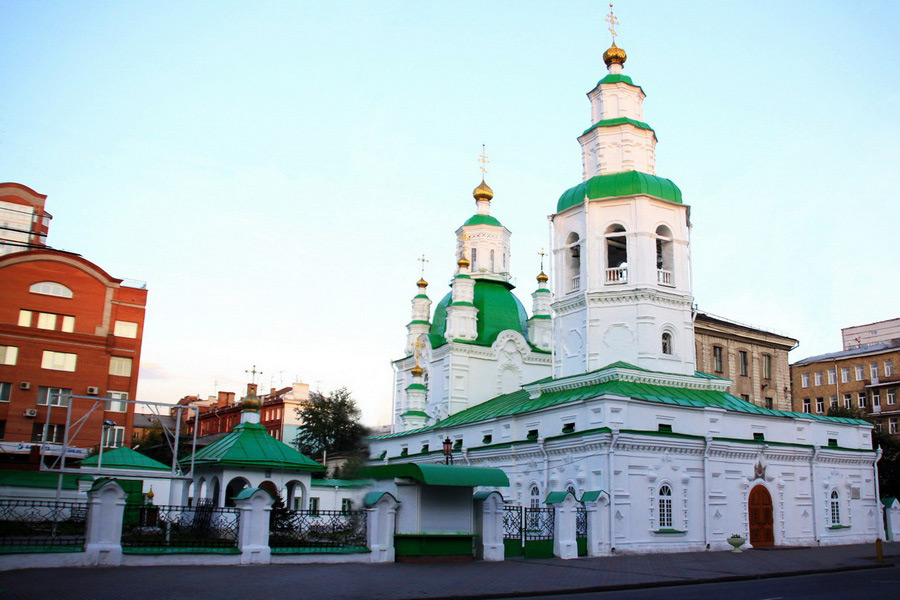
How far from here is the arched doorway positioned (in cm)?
2870

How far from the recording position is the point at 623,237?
32.6m

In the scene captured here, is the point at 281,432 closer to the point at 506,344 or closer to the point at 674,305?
the point at 506,344

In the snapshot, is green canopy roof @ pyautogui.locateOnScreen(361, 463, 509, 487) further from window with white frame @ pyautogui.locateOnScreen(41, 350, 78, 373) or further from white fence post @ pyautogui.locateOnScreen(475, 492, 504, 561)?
window with white frame @ pyautogui.locateOnScreen(41, 350, 78, 373)

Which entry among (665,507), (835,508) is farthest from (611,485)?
(835,508)

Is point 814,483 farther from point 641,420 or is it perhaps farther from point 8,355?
point 8,355

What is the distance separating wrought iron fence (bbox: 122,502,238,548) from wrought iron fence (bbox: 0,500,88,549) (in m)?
1.19

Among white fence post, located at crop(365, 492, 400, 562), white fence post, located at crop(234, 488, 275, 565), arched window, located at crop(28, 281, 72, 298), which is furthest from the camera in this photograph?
arched window, located at crop(28, 281, 72, 298)

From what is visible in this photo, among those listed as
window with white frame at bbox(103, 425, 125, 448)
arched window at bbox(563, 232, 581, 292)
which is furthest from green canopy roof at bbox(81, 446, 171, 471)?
arched window at bbox(563, 232, 581, 292)

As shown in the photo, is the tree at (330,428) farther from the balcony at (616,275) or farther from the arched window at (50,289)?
the balcony at (616,275)

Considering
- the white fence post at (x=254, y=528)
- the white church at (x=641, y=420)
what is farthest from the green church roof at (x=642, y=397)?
the white fence post at (x=254, y=528)

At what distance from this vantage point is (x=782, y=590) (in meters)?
15.8

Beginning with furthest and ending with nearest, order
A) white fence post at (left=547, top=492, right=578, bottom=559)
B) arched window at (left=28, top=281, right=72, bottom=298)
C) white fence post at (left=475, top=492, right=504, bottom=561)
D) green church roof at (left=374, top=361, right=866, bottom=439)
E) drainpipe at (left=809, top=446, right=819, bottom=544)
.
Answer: arched window at (left=28, top=281, right=72, bottom=298) < drainpipe at (left=809, top=446, right=819, bottom=544) < green church roof at (left=374, top=361, right=866, bottom=439) < white fence post at (left=547, top=492, right=578, bottom=559) < white fence post at (left=475, top=492, right=504, bottom=561)

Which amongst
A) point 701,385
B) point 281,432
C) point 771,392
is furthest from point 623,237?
point 281,432

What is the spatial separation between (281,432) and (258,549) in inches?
2389
